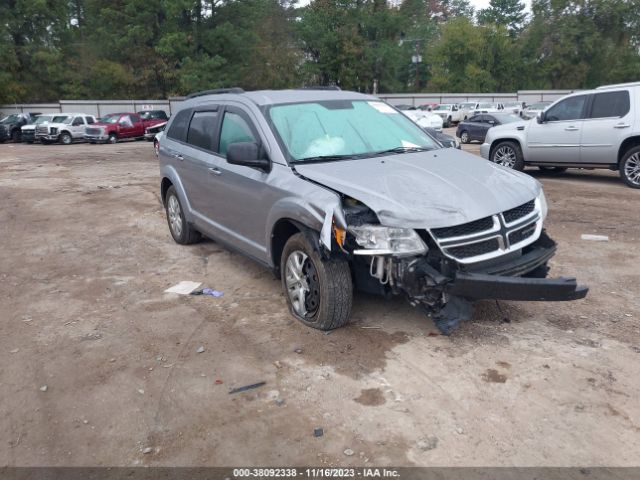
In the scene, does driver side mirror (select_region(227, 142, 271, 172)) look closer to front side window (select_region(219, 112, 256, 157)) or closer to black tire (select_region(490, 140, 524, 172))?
front side window (select_region(219, 112, 256, 157))

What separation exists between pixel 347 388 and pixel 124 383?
153cm

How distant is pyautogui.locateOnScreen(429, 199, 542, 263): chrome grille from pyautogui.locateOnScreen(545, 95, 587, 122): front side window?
7.79 metres

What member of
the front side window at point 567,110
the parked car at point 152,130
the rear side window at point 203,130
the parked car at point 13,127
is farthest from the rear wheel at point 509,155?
the parked car at point 13,127

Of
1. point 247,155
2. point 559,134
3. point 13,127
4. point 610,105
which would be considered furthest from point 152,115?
point 247,155

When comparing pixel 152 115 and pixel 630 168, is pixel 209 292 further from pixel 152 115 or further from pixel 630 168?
pixel 152 115

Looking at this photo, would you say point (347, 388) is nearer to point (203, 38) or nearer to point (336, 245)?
point (336, 245)

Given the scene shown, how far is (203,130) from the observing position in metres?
6.07

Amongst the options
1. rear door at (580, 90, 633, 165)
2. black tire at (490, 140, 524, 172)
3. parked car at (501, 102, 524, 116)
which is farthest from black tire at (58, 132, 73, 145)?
rear door at (580, 90, 633, 165)

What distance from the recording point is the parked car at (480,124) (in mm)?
22516

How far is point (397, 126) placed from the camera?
5.43 metres

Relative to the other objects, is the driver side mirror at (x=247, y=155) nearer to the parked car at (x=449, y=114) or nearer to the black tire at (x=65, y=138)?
the black tire at (x=65, y=138)

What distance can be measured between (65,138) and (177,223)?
24522 mm

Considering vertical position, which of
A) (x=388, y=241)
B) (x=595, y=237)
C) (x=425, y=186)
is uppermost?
(x=425, y=186)

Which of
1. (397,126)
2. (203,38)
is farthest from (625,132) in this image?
(203,38)
